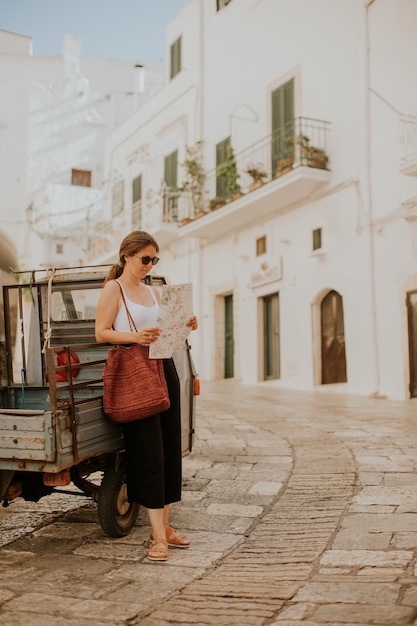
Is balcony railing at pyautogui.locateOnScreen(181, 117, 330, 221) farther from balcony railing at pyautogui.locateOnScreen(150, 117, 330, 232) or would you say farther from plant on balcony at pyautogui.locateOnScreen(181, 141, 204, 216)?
plant on balcony at pyautogui.locateOnScreen(181, 141, 204, 216)

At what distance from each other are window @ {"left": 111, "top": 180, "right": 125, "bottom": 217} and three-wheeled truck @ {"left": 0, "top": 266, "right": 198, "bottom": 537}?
739 inches

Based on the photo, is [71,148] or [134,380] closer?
[134,380]

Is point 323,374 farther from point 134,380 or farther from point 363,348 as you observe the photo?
point 134,380

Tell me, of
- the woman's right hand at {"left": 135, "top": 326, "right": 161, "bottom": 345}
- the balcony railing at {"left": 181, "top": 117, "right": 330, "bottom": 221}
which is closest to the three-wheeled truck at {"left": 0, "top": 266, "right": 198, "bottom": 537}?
the woman's right hand at {"left": 135, "top": 326, "right": 161, "bottom": 345}

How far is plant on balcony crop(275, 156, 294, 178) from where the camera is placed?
45.8 ft

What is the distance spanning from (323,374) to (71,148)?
18.1 meters

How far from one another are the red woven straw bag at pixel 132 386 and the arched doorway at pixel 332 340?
1046 centimetres

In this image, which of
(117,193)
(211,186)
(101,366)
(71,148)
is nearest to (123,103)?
(71,148)

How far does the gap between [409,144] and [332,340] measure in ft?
13.9

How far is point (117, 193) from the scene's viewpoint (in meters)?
24.1

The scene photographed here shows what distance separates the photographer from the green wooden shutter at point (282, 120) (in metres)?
14.9

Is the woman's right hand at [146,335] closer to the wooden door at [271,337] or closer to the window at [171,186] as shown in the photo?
the wooden door at [271,337]

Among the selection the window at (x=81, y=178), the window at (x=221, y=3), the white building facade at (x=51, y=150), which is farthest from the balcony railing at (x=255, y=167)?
the window at (x=81, y=178)

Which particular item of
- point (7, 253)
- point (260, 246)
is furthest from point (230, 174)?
point (7, 253)
